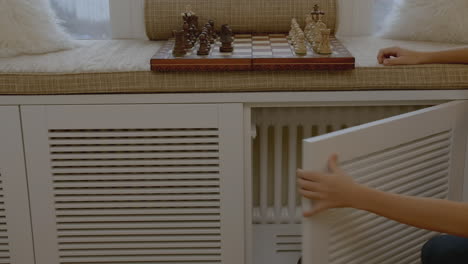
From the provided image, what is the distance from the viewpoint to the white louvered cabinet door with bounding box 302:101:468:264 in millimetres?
1179

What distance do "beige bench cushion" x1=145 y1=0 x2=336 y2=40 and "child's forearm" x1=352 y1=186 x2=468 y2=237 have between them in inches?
34.8

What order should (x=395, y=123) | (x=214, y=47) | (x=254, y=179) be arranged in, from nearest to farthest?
(x=395, y=123) < (x=214, y=47) < (x=254, y=179)

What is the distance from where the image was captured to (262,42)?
1.72m

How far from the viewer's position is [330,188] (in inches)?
44.2

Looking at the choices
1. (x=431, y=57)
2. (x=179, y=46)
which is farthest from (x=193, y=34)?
(x=431, y=57)

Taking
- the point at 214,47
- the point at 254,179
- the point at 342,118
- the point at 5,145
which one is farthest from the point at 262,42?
the point at 5,145

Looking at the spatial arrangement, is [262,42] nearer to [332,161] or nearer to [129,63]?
[129,63]

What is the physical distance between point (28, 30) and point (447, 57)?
1164mm

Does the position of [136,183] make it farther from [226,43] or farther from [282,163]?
[282,163]

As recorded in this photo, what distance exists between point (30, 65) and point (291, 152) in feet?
2.66

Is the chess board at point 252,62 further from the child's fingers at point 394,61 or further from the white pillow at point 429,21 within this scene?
the white pillow at point 429,21

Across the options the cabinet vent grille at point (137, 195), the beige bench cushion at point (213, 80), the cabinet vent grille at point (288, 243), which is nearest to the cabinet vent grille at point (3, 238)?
the cabinet vent grille at point (137, 195)

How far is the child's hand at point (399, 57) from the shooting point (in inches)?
60.3

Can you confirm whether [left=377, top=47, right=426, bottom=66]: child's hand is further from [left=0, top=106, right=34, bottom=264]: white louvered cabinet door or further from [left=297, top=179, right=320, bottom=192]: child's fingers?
[left=0, top=106, right=34, bottom=264]: white louvered cabinet door
